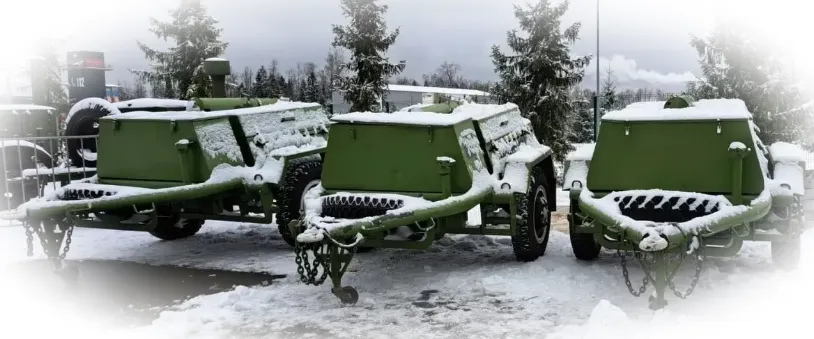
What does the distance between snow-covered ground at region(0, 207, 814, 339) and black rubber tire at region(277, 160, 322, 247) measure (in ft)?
1.43

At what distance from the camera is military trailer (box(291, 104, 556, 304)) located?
7105 mm

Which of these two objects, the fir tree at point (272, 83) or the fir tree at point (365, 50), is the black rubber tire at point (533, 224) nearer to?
the fir tree at point (365, 50)

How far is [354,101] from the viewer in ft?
90.0

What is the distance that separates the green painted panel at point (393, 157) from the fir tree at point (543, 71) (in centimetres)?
1748

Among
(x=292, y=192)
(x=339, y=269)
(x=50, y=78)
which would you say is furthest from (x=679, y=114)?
(x=50, y=78)

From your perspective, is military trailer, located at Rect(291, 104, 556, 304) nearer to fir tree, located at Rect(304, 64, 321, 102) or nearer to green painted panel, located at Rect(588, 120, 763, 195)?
green painted panel, located at Rect(588, 120, 763, 195)

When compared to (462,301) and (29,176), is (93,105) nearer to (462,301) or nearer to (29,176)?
(29,176)

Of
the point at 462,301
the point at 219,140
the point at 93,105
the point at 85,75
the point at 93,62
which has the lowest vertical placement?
the point at 462,301

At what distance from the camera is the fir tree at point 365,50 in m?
27.4

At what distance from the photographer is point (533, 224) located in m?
8.18

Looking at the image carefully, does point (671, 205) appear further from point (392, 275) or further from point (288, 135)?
point (288, 135)

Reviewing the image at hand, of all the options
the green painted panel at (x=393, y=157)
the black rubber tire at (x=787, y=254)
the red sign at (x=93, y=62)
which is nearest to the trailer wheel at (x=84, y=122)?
the green painted panel at (x=393, y=157)

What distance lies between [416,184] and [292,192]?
2193 millimetres

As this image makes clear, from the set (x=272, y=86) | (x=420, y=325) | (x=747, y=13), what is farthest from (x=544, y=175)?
(x=272, y=86)
